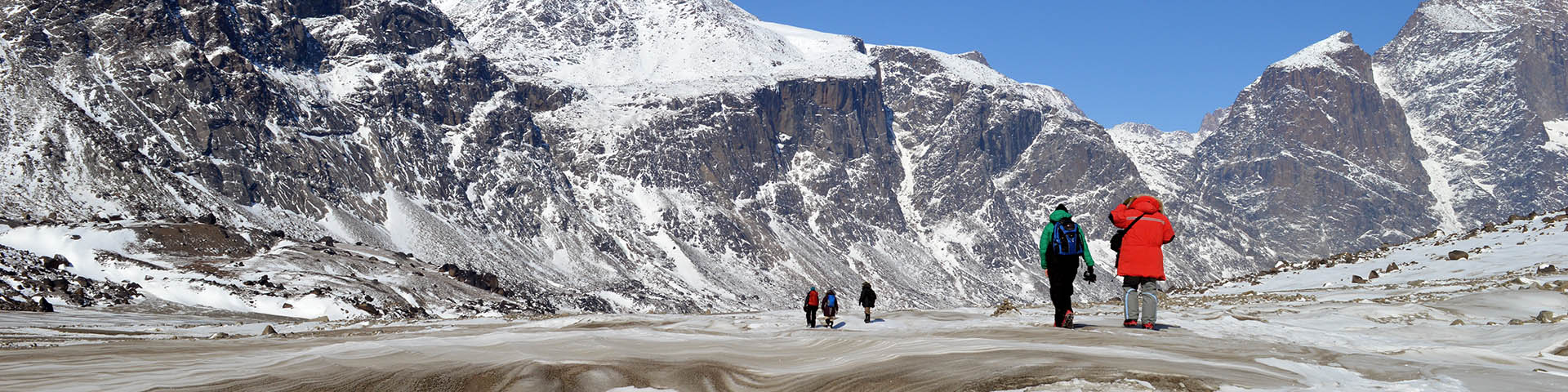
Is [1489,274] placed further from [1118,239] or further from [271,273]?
[271,273]

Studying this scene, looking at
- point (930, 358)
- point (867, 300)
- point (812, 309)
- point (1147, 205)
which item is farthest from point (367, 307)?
point (930, 358)

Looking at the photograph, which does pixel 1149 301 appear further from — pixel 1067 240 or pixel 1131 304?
pixel 1067 240

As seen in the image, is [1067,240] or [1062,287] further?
[1062,287]

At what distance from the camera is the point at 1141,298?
57.5 ft

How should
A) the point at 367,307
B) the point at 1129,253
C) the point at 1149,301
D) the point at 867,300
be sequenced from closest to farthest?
the point at 1129,253 < the point at 1149,301 < the point at 867,300 < the point at 367,307

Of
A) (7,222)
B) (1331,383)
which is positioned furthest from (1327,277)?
(7,222)

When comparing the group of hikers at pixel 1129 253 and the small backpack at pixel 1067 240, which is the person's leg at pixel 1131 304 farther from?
the small backpack at pixel 1067 240

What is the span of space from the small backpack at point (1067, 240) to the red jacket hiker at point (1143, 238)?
56 cm

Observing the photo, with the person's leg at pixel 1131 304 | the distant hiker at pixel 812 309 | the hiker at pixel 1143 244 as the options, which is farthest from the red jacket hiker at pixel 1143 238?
the distant hiker at pixel 812 309

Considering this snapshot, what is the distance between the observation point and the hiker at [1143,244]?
16609 millimetres

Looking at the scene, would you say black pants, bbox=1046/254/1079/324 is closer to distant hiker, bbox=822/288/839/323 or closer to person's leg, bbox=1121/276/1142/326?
person's leg, bbox=1121/276/1142/326

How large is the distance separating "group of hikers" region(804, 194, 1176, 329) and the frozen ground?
52cm

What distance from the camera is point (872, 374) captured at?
39.3 feet

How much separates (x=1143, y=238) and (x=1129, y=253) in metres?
0.30
